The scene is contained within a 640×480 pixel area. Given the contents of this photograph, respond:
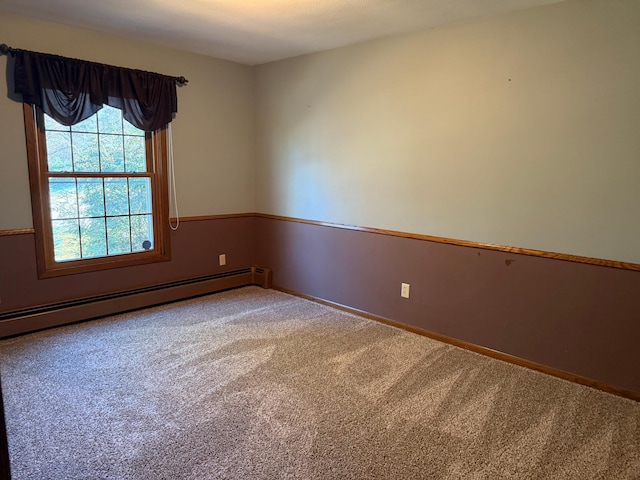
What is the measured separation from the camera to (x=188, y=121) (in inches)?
166

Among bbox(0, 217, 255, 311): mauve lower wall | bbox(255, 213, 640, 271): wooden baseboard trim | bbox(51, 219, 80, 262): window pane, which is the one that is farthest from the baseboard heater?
bbox(255, 213, 640, 271): wooden baseboard trim

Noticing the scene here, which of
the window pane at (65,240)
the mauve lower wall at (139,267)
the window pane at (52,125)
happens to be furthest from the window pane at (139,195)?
the window pane at (52,125)

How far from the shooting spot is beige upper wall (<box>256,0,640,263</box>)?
253 centimetres

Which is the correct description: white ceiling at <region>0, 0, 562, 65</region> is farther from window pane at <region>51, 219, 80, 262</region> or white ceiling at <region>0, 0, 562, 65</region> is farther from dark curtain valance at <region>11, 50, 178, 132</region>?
window pane at <region>51, 219, 80, 262</region>

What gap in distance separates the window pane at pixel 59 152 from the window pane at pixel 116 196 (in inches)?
13.2

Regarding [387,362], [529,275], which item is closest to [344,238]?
[387,362]

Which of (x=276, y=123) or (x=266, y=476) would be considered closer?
(x=266, y=476)

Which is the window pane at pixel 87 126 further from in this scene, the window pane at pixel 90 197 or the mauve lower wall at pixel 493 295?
the mauve lower wall at pixel 493 295

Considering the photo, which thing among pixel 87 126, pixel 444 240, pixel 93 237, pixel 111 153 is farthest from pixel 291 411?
pixel 87 126

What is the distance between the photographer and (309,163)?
4230 millimetres

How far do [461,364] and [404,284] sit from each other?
830 mm

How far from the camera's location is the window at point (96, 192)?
343 cm

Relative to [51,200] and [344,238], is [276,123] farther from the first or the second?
[51,200]

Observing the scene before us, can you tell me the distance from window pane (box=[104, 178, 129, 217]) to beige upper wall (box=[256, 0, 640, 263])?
64.3 inches
